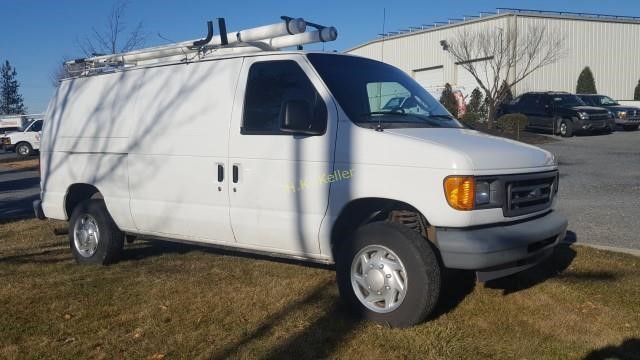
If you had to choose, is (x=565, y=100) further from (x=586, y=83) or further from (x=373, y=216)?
(x=373, y=216)

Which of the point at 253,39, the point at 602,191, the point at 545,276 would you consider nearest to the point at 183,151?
the point at 253,39

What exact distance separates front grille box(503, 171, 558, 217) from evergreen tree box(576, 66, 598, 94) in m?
31.6

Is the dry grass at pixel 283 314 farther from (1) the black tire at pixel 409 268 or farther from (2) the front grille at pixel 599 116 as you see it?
(2) the front grille at pixel 599 116

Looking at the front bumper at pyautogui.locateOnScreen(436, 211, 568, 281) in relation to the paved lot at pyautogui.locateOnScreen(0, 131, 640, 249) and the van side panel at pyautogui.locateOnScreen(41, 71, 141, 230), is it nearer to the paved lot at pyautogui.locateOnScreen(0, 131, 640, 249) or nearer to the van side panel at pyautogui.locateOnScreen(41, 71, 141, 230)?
the paved lot at pyautogui.locateOnScreen(0, 131, 640, 249)

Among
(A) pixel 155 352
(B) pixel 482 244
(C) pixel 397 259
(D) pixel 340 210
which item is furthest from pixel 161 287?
(B) pixel 482 244

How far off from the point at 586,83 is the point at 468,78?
20.8ft

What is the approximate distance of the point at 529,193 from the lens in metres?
4.67

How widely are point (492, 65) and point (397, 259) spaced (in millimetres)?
30253

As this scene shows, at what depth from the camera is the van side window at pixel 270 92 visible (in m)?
5.21

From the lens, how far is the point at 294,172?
505 cm

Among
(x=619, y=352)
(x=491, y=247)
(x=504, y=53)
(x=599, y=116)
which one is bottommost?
(x=619, y=352)

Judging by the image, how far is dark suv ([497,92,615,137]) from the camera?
23.0 m

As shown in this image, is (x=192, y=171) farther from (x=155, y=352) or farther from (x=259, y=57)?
(x=155, y=352)

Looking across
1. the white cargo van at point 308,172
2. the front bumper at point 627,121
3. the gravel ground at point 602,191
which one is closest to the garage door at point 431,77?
the front bumper at point 627,121
